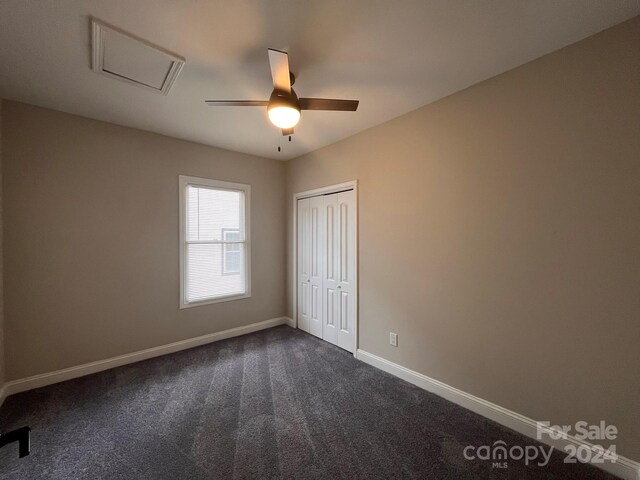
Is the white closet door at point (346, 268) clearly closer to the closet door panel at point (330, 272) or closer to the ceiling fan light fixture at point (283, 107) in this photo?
the closet door panel at point (330, 272)

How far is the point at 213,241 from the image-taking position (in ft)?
12.1

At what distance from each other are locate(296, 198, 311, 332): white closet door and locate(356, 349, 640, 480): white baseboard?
138 cm

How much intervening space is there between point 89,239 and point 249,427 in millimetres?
A: 2582

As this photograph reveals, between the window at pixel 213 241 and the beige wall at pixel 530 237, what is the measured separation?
2250 mm

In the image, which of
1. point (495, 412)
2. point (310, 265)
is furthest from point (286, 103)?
point (495, 412)

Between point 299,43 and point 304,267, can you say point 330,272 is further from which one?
point 299,43

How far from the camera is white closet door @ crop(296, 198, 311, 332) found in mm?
3998

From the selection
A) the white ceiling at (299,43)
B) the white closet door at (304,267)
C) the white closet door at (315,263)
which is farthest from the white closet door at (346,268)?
the white ceiling at (299,43)

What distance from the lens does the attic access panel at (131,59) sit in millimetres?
1666

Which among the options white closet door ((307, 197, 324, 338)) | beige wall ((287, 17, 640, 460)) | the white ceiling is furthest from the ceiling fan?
white closet door ((307, 197, 324, 338))

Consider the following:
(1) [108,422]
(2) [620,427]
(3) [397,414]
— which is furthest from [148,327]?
(2) [620,427]

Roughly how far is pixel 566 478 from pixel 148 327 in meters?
3.99

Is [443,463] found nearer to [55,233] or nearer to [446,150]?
[446,150]

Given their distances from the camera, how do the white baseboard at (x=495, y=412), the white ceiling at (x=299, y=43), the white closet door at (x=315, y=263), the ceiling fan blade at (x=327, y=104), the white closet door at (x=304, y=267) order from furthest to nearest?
the white closet door at (x=304, y=267) → the white closet door at (x=315, y=263) → the ceiling fan blade at (x=327, y=104) → the white baseboard at (x=495, y=412) → the white ceiling at (x=299, y=43)
